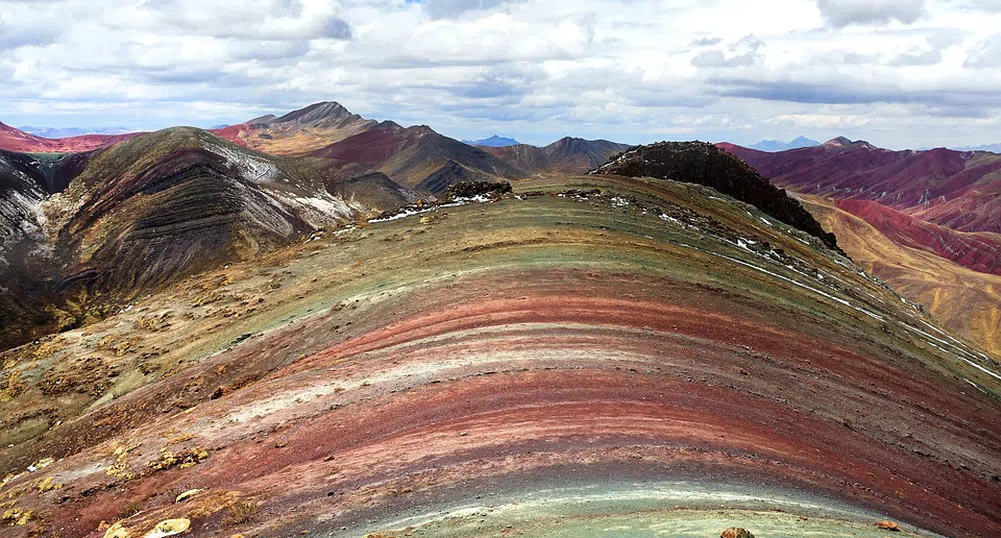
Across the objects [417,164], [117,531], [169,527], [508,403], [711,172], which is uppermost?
[417,164]

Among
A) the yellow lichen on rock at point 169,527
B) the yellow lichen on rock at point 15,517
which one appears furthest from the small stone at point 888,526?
the yellow lichen on rock at point 15,517

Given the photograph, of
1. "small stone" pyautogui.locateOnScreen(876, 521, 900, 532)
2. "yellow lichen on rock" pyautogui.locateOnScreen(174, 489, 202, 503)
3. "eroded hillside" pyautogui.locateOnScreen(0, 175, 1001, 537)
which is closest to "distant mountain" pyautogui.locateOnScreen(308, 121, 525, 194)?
"eroded hillside" pyautogui.locateOnScreen(0, 175, 1001, 537)

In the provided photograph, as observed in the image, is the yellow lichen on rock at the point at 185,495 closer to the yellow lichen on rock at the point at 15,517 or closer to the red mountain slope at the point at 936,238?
the yellow lichen on rock at the point at 15,517

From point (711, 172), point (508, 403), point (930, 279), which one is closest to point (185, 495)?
point (508, 403)

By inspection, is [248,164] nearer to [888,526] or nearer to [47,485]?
[47,485]

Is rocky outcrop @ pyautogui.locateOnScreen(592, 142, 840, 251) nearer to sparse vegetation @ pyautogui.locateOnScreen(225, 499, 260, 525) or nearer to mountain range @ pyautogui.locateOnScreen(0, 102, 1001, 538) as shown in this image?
mountain range @ pyautogui.locateOnScreen(0, 102, 1001, 538)

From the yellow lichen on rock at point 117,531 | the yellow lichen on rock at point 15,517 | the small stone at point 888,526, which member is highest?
the yellow lichen on rock at point 117,531

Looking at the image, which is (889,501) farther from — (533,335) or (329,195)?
(329,195)

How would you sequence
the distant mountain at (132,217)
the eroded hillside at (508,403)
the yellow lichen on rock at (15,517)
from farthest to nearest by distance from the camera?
the distant mountain at (132,217)
the yellow lichen on rock at (15,517)
the eroded hillside at (508,403)
